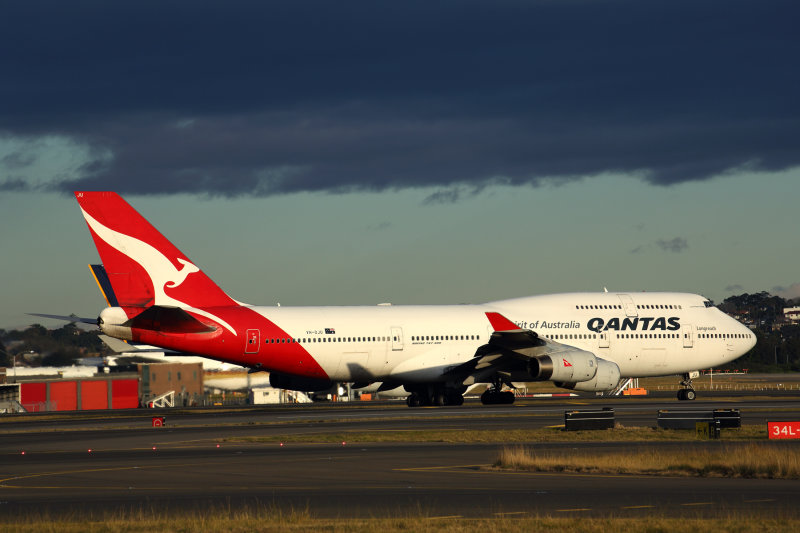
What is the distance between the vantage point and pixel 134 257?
2057 inches

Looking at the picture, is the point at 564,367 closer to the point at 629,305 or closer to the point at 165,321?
the point at 629,305

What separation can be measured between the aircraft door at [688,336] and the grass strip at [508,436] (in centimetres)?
2479

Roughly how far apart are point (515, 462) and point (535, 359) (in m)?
28.7

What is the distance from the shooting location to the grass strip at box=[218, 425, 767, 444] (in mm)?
33719

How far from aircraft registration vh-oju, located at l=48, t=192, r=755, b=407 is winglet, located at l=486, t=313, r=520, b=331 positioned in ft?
0.20

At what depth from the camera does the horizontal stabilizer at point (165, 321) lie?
50156 mm

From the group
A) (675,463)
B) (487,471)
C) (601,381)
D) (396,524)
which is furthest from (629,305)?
(396,524)

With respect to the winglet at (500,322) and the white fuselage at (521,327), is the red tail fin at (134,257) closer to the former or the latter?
the white fuselage at (521,327)

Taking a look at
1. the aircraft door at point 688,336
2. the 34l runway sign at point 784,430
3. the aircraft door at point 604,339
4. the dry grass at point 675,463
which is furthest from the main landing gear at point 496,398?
the dry grass at point 675,463

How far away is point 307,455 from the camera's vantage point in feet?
100

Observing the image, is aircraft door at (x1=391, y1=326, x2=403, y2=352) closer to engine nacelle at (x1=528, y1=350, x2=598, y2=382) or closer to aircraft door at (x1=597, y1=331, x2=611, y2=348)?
engine nacelle at (x1=528, y1=350, x2=598, y2=382)

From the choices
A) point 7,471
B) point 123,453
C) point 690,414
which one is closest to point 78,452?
point 123,453

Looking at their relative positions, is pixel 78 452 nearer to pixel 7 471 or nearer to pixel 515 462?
pixel 7 471

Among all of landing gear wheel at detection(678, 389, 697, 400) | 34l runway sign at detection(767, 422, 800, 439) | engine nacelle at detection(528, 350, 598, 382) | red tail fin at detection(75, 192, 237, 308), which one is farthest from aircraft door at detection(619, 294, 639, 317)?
34l runway sign at detection(767, 422, 800, 439)
